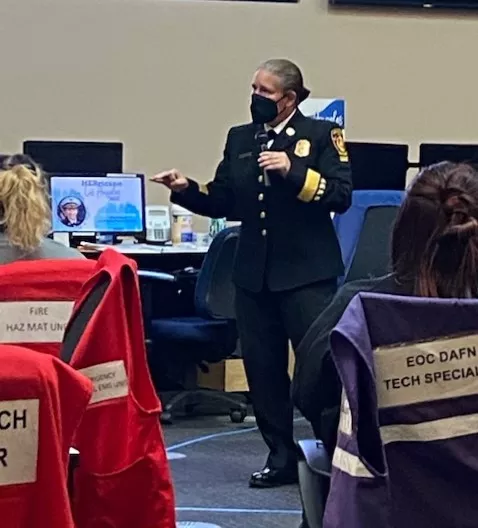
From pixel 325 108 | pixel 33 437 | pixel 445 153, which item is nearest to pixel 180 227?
pixel 325 108

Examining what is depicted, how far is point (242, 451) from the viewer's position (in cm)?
467

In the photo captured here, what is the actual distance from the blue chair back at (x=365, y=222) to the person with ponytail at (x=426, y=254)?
2603mm

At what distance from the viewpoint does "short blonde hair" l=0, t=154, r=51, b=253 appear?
2.78 metres

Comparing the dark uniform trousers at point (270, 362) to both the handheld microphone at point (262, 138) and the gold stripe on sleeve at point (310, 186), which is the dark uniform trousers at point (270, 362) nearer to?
the gold stripe on sleeve at point (310, 186)

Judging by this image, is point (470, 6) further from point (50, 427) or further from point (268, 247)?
point (50, 427)

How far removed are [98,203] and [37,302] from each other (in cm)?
360

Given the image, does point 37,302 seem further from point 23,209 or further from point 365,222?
point 365,222

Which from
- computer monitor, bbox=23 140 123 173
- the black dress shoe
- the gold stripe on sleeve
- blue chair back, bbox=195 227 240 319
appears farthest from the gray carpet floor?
computer monitor, bbox=23 140 123 173

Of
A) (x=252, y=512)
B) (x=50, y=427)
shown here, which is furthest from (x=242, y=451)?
(x=50, y=427)

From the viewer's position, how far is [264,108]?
3758 mm

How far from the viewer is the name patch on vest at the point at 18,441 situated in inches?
47.6

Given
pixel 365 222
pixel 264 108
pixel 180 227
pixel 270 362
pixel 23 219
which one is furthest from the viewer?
pixel 180 227

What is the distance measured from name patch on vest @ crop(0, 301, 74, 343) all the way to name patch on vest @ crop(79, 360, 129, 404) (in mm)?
226

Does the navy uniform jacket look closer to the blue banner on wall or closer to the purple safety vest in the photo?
the purple safety vest
